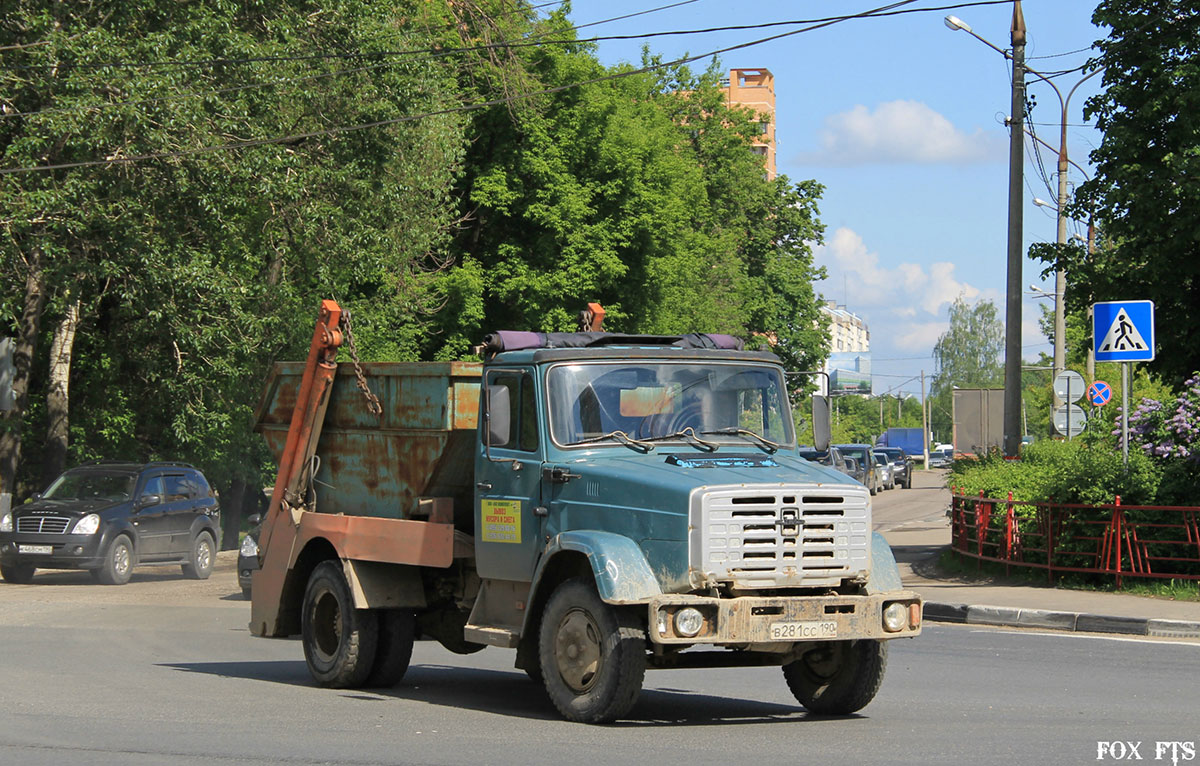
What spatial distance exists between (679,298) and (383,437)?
1322 inches

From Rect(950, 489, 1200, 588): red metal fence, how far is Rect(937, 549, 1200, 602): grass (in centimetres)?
11

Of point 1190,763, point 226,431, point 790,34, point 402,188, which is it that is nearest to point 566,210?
point 402,188

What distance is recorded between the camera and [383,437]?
36.8 ft

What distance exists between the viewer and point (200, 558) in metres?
25.7

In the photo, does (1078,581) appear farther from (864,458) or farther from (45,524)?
(864,458)

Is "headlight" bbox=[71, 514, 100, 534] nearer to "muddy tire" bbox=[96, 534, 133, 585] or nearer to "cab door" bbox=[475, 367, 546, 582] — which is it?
"muddy tire" bbox=[96, 534, 133, 585]

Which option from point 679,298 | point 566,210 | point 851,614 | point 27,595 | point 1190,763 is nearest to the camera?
point 1190,763

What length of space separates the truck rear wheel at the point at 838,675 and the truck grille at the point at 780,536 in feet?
2.24

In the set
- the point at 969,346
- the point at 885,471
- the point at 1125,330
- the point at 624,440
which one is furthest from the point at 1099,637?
the point at 969,346

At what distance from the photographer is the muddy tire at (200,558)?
25.5m

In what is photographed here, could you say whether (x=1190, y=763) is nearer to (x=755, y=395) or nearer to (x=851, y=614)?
(x=851, y=614)

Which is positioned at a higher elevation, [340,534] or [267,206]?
[267,206]

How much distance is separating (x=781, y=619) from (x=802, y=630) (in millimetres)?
162

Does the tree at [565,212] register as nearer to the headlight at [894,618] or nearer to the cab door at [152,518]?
the cab door at [152,518]
